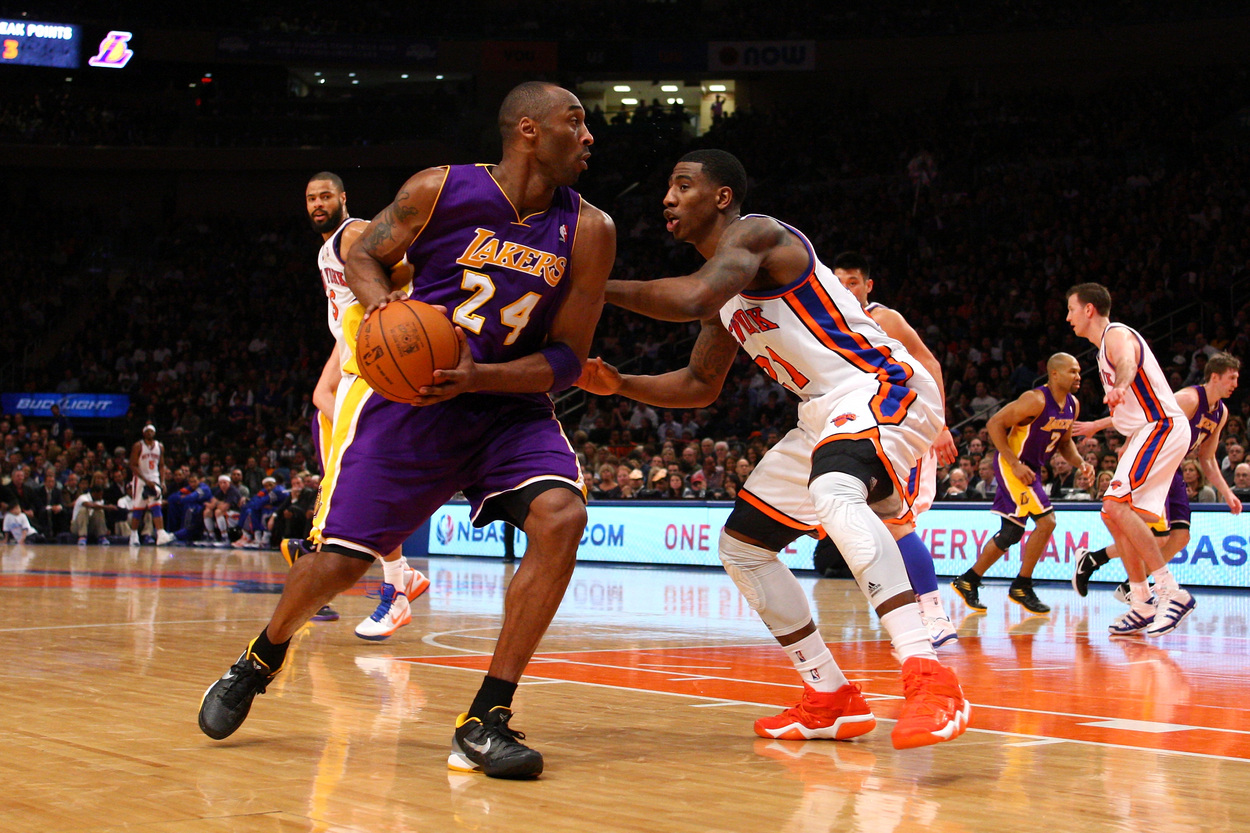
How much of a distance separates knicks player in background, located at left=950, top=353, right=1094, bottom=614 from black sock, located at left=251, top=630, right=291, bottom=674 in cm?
678

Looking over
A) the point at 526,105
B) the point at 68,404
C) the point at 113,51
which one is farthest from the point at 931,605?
the point at 113,51

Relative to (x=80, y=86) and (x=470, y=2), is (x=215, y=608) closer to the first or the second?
(x=470, y=2)

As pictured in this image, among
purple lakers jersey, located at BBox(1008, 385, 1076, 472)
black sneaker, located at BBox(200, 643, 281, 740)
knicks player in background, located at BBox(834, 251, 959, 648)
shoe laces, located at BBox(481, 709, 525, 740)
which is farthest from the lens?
purple lakers jersey, located at BBox(1008, 385, 1076, 472)

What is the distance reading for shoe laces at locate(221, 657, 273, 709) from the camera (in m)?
3.85

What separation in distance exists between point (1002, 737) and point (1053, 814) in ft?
3.93

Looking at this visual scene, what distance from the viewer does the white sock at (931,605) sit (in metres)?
5.87

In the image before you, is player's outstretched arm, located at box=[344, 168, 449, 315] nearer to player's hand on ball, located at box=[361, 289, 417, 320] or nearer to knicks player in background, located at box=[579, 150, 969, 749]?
player's hand on ball, located at box=[361, 289, 417, 320]

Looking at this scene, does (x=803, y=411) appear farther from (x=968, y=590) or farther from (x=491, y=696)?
(x=968, y=590)

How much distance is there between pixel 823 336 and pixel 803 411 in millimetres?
273

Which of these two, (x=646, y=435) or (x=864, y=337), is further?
(x=646, y=435)

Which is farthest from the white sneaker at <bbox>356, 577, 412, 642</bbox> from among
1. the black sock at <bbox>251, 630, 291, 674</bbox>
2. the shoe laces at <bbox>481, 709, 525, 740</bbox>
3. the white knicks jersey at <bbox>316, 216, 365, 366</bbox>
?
the shoe laces at <bbox>481, 709, 525, 740</bbox>

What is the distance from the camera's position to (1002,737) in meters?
4.20

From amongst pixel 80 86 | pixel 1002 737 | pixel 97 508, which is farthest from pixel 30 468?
pixel 1002 737

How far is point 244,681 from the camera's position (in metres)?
3.90
